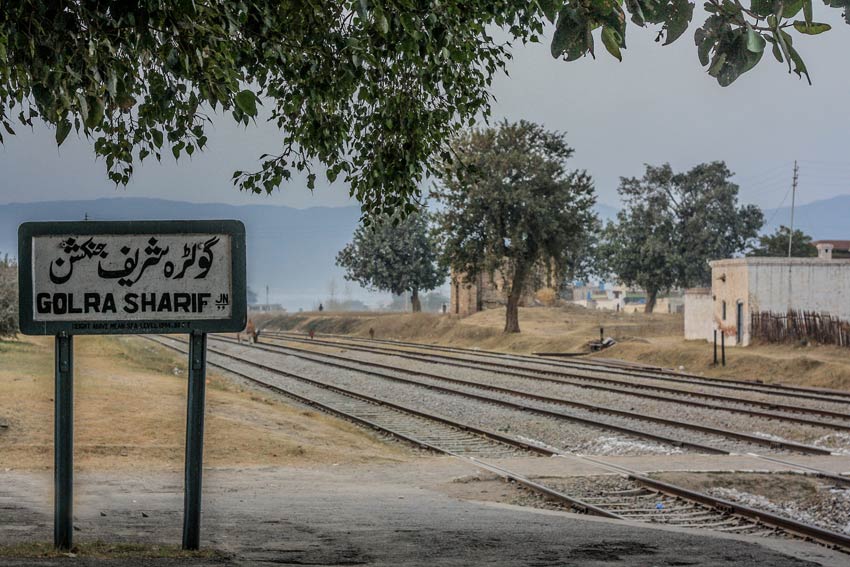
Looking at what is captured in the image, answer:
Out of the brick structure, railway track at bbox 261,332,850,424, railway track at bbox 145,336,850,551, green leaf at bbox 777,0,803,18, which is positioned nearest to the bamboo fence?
railway track at bbox 261,332,850,424

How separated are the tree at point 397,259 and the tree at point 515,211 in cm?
3883

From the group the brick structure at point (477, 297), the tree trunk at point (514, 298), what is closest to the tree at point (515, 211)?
the tree trunk at point (514, 298)

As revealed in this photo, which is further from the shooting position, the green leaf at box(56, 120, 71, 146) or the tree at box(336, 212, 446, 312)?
the tree at box(336, 212, 446, 312)

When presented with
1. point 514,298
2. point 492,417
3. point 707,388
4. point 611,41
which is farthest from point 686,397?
point 514,298

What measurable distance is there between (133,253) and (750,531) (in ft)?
21.8

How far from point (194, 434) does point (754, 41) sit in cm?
408

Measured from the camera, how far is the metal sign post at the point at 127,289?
6.89 metres

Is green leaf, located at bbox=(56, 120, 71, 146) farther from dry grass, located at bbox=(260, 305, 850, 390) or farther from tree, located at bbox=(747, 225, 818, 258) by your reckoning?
tree, located at bbox=(747, 225, 818, 258)

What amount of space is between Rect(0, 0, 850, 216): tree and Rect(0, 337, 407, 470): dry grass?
220 inches

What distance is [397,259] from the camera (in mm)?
100438

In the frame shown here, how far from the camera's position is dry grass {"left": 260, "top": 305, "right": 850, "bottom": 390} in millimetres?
34750

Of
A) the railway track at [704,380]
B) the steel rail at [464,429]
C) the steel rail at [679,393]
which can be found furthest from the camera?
the railway track at [704,380]

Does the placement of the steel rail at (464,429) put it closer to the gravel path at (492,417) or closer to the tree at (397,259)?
the gravel path at (492,417)

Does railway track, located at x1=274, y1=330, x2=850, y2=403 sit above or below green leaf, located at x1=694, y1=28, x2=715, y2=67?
below
